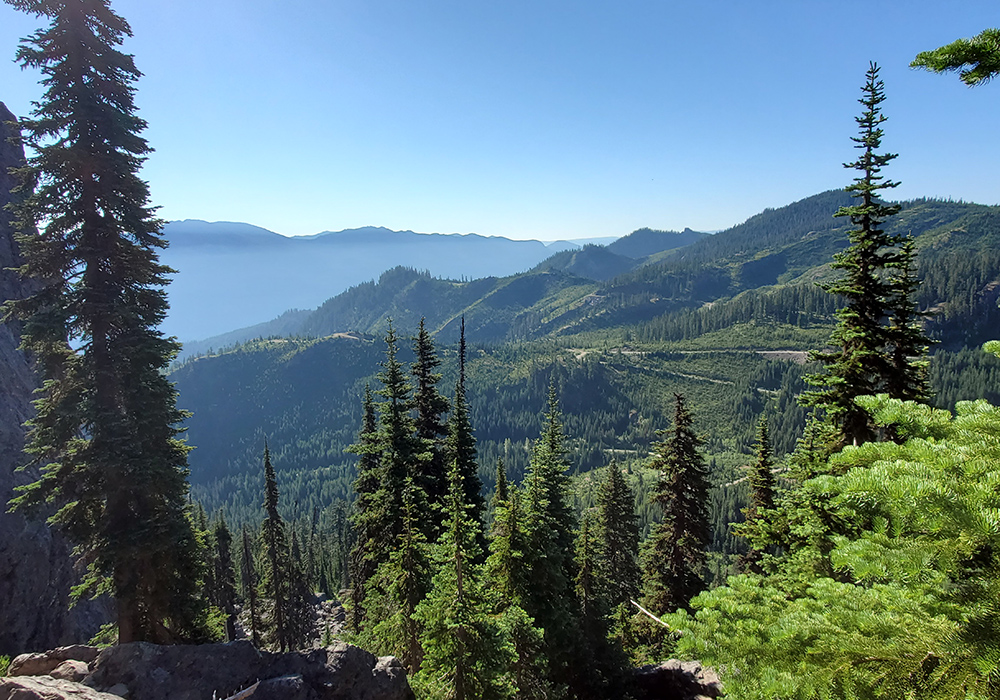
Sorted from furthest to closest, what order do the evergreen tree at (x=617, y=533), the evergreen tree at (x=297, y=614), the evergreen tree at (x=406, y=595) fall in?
the evergreen tree at (x=297, y=614)
the evergreen tree at (x=617, y=533)
the evergreen tree at (x=406, y=595)

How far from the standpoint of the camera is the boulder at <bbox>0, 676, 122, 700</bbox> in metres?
9.55

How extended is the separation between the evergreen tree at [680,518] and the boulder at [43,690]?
2651 cm

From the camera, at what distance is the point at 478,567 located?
15.8 metres

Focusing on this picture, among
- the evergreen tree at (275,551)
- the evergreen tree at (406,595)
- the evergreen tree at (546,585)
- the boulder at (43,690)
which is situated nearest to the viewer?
the boulder at (43,690)

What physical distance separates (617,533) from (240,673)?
85.0 ft

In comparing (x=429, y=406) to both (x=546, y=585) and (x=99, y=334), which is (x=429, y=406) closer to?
(x=546, y=585)

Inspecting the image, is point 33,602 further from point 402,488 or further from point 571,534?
point 571,534

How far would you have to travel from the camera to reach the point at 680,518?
29.0 m

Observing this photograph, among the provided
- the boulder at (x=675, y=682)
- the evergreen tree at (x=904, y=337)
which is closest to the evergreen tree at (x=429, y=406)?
the boulder at (x=675, y=682)

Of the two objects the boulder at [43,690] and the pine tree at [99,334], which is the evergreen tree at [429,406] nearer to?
the pine tree at [99,334]

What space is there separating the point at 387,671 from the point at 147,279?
15.8 meters

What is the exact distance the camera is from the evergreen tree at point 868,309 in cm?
1564

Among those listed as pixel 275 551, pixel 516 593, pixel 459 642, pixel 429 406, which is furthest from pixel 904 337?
pixel 275 551

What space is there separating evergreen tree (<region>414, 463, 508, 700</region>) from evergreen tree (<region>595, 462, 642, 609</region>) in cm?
2026
